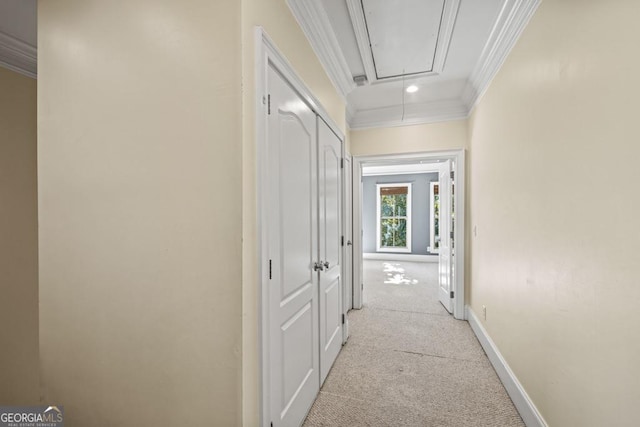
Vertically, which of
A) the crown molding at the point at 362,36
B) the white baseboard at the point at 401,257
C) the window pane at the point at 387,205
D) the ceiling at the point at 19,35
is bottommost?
the white baseboard at the point at 401,257

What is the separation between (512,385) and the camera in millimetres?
1938

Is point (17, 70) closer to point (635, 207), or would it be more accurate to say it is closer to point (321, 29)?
point (321, 29)

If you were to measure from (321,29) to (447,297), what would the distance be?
3.54 m

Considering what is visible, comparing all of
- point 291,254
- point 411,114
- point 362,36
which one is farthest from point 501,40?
point 291,254

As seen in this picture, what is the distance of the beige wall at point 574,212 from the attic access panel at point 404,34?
600mm

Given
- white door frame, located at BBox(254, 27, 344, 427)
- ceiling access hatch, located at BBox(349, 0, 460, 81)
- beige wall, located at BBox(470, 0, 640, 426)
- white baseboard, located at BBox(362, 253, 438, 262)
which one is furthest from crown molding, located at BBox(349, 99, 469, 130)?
white baseboard, located at BBox(362, 253, 438, 262)

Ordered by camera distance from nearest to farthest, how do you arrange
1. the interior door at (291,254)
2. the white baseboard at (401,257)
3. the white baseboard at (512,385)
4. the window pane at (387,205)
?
the interior door at (291,254)
the white baseboard at (512,385)
the white baseboard at (401,257)
the window pane at (387,205)

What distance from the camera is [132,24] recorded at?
1358 millimetres

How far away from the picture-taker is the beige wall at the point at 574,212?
3.24ft

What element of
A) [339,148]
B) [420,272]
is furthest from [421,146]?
[420,272]

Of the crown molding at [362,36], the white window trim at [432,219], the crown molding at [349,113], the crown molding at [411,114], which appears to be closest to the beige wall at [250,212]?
the crown molding at [362,36]

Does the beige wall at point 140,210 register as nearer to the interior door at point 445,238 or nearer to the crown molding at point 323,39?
the crown molding at point 323,39

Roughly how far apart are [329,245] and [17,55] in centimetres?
264

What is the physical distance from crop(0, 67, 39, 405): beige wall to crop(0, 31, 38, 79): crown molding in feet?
0.14
